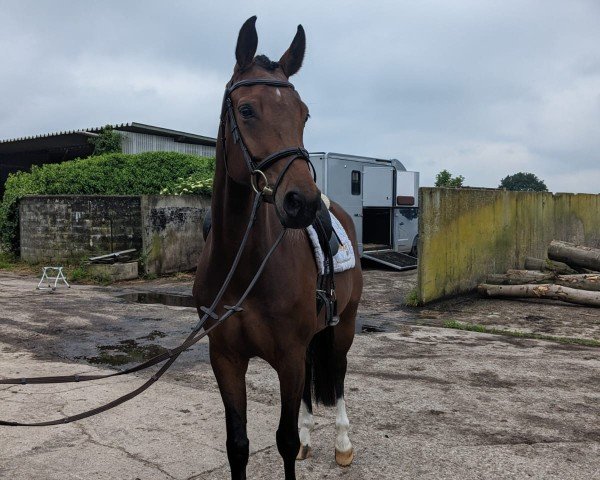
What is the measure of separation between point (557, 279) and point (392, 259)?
19.3 ft

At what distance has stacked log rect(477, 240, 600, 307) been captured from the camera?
420 inches

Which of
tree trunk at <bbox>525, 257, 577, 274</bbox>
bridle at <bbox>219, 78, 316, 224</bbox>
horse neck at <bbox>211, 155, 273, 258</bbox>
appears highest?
bridle at <bbox>219, 78, 316, 224</bbox>

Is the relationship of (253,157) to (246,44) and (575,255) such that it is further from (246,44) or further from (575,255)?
(575,255)

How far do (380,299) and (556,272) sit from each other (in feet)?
14.4

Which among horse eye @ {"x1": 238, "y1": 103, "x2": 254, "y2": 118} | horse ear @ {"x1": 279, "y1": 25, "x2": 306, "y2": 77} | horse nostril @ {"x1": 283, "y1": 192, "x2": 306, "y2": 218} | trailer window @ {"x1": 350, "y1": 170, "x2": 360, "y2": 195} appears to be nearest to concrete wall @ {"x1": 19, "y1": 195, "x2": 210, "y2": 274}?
trailer window @ {"x1": 350, "y1": 170, "x2": 360, "y2": 195}

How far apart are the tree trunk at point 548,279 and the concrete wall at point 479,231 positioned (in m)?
0.41

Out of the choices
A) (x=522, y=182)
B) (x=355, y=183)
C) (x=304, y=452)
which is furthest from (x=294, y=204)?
(x=522, y=182)

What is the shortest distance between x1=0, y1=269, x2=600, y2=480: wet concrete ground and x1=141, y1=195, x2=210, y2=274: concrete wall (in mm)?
5711

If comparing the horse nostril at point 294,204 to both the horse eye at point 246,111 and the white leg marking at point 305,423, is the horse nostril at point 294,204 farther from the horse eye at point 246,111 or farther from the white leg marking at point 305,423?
the white leg marking at point 305,423

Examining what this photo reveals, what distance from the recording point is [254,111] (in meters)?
2.62

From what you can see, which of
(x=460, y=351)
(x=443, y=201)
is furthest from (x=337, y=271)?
(x=443, y=201)

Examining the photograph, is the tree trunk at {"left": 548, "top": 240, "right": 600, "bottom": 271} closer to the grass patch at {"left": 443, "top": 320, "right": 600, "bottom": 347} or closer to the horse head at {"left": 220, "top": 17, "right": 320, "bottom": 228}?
the grass patch at {"left": 443, "top": 320, "right": 600, "bottom": 347}

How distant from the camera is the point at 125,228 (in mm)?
15141

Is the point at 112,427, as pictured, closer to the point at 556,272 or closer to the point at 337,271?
the point at 337,271
